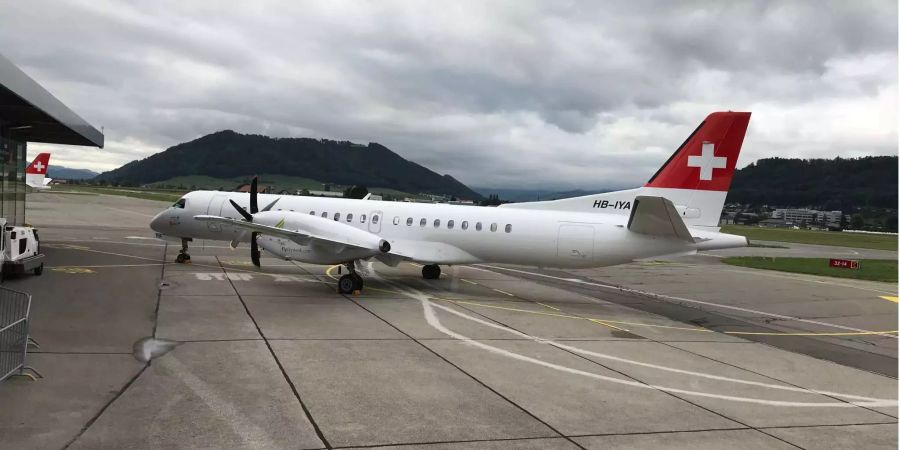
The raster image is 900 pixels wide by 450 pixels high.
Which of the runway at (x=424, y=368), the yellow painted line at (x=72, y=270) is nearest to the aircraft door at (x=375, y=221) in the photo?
the runway at (x=424, y=368)

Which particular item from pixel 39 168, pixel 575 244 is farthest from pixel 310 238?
pixel 39 168

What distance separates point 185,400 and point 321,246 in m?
9.90

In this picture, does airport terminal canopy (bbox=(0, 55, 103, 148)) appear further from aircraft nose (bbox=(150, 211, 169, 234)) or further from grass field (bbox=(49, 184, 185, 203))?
grass field (bbox=(49, 184, 185, 203))

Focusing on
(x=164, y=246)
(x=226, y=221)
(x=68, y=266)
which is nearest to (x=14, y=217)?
(x=68, y=266)

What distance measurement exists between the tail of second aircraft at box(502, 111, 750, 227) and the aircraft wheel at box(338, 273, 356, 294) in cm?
923

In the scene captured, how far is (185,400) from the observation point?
751cm

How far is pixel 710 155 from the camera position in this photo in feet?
54.3

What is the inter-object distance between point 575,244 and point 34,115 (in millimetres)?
18237

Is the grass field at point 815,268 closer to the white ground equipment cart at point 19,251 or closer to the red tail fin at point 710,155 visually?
the red tail fin at point 710,155

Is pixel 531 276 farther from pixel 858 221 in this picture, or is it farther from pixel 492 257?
pixel 858 221

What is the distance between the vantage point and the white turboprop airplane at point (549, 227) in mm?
16297

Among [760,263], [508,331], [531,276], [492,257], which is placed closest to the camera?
[508,331]

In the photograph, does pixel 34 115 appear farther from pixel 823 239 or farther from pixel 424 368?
pixel 823 239

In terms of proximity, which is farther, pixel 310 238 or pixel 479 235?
pixel 479 235
